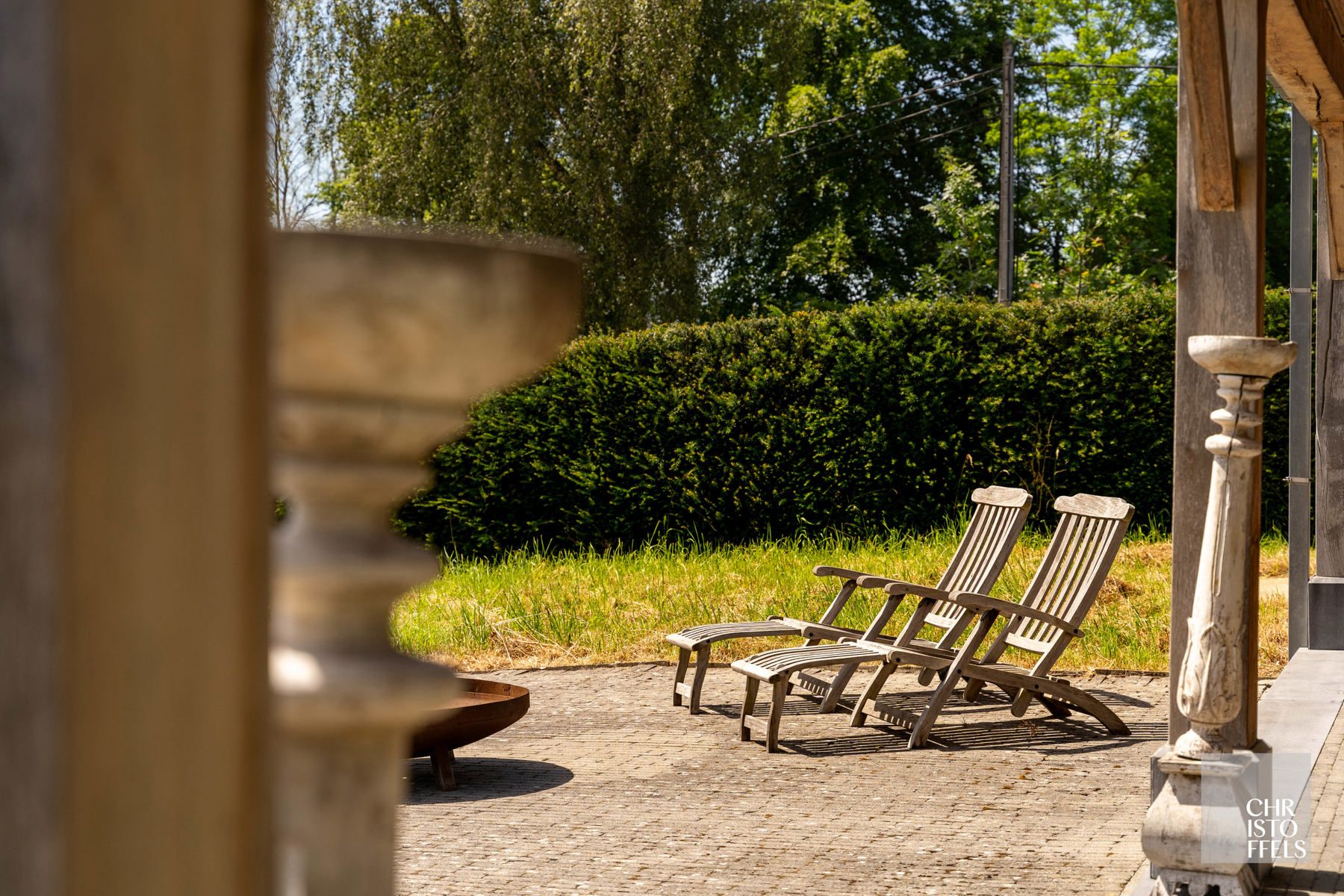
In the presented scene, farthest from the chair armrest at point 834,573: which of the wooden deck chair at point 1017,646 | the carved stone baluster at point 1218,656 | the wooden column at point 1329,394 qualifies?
the carved stone baluster at point 1218,656

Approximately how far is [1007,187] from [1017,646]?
13849mm


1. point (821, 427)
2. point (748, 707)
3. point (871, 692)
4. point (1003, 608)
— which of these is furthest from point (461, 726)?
point (821, 427)

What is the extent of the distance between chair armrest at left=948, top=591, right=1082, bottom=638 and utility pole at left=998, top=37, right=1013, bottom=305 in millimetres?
12093

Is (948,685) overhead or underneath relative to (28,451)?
underneath

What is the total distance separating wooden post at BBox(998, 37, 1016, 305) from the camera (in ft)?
59.9

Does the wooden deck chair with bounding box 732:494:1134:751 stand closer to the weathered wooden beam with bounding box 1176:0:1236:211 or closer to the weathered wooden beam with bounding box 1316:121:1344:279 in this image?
the weathered wooden beam with bounding box 1316:121:1344:279

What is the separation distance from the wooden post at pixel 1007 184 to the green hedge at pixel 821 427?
18.2 feet

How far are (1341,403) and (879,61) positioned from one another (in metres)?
16.9

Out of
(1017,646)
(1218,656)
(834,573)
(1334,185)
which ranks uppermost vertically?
(1334,185)

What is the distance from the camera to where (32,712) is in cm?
36

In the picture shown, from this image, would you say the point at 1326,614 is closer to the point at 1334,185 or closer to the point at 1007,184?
the point at 1334,185

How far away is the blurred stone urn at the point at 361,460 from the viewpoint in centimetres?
50

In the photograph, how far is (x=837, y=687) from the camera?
6387 millimetres

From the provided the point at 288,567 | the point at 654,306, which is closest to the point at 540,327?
the point at 288,567
